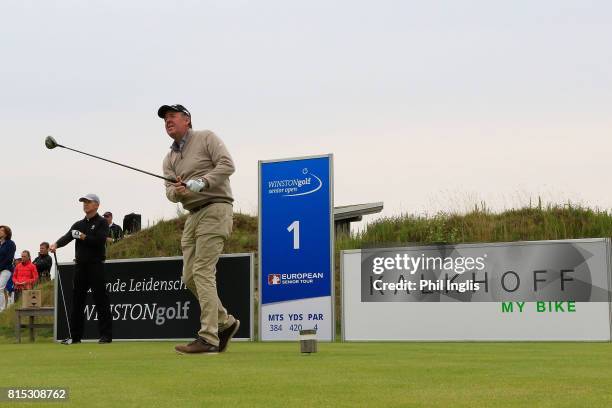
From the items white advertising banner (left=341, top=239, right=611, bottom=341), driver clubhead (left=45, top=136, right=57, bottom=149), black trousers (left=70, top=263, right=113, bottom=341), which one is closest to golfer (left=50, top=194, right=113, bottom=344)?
black trousers (left=70, top=263, right=113, bottom=341)

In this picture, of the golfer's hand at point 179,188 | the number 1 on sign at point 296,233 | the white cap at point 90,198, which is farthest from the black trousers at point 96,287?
the golfer's hand at point 179,188

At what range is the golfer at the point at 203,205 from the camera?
803 cm

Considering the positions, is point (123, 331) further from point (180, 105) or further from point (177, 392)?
point (177, 392)

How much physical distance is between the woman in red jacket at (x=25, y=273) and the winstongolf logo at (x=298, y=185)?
781cm

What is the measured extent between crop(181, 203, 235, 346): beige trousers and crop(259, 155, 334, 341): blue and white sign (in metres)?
4.45

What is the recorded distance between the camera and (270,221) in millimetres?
13227

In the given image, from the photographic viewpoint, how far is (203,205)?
27.0 ft

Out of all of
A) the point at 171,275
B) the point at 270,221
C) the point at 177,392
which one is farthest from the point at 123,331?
the point at 177,392

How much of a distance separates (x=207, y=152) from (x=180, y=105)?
18.7 inches

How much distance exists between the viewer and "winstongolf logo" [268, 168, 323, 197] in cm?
1284

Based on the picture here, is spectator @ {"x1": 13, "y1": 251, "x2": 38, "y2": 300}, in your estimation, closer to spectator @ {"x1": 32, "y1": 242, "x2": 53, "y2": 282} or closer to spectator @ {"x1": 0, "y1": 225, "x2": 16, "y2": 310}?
spectator @ {"x1": 32, "y1": 242, "x2": 53, "y2": 282}

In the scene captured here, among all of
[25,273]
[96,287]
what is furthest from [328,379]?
[25,273]

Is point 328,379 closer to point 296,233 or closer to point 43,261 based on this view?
point 296,233

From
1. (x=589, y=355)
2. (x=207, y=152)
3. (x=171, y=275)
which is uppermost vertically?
(x=207, y=152)
